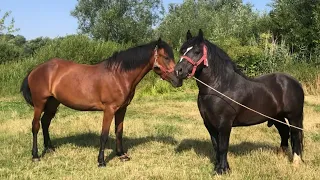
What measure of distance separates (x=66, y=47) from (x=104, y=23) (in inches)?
511

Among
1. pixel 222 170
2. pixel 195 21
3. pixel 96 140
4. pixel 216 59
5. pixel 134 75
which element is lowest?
pixel 96 140

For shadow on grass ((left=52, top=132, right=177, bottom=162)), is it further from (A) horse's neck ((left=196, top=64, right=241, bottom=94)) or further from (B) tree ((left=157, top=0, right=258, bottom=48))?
(B) tree ((left=157, top=0, right=258, bottom=48))

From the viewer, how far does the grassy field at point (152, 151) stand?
202 inches

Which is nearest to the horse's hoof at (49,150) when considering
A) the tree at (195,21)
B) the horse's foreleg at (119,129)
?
the horse's foreleg at (119,129)

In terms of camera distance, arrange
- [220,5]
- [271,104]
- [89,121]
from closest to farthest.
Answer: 1. [271,104]
2. [89,121]
3. [220,5]

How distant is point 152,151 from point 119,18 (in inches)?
1035

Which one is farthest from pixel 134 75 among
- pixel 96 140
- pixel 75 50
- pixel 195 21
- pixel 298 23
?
pixel 195 21

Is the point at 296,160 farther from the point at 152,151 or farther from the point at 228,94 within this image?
the point at 152,151

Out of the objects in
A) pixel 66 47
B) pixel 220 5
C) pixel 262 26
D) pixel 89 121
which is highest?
pixel 220 5

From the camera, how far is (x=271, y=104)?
207 inches

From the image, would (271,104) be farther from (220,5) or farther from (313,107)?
(220,5)

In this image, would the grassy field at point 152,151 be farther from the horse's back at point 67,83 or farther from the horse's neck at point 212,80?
the horse's neck at point 212,80

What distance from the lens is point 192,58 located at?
4887 millimetres

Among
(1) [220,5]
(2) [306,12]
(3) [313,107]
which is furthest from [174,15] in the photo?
(3) [313,107]
